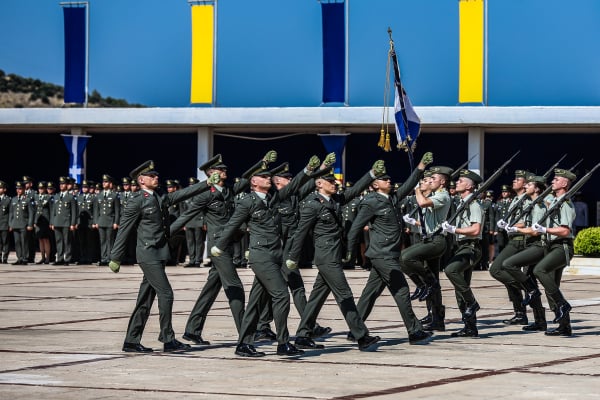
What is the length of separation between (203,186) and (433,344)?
9.74 ft

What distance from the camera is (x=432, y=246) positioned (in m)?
14.1

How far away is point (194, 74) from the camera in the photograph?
104 feet

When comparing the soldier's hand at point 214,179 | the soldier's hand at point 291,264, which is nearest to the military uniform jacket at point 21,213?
the soldier's hand at point 214,179

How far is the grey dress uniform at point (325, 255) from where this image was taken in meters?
12.4

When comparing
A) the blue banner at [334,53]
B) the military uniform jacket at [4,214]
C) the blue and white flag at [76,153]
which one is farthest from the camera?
the blue and white flag at [76,153]

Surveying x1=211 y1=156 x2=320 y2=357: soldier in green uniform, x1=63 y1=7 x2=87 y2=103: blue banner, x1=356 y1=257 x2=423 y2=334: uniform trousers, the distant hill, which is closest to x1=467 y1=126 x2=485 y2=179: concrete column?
x1=63 y1=7 x2=87 y2=103: blue banner

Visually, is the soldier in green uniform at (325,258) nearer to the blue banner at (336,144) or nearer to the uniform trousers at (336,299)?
the uniform trousers at (336,299)

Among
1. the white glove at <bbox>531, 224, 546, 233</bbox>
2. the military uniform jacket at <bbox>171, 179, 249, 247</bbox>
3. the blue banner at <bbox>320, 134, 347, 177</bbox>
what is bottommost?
the white glove at <bbox>531, 224, 546, 233</bbox>

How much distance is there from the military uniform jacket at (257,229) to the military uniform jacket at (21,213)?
687 inches

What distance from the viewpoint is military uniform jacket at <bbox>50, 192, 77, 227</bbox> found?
2836 cm

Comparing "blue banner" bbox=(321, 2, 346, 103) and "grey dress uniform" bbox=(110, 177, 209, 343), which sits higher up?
"blue banner" bbox=(321, 2, 346, 103)

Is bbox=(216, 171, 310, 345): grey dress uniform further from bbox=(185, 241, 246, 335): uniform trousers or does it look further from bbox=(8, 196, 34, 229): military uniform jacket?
bbox=(8, 196, 34, 229): military uniform jacket

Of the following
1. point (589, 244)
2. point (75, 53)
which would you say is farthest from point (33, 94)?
point (589, 244)

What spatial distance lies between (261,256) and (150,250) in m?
1.19
